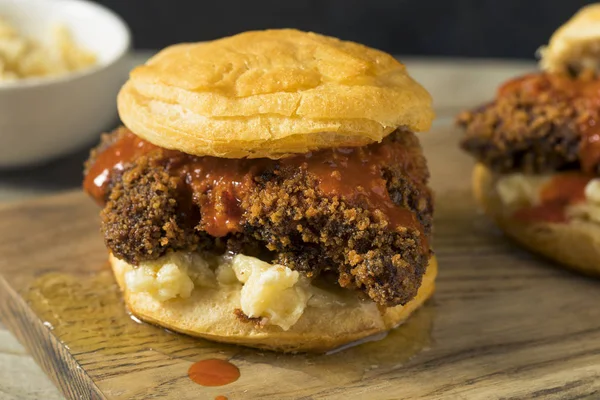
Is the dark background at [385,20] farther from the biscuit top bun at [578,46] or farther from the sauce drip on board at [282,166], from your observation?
the sauce drip on board at [282,166]

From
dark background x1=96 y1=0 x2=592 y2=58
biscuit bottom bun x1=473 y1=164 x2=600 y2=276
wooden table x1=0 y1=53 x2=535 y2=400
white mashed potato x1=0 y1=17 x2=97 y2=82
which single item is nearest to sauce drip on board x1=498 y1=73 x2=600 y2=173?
biscuit bottom bun x1=473 y1=164 x2=600 y2=276

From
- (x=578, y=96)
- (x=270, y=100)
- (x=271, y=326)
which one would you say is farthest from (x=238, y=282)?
(x=578, y=96)

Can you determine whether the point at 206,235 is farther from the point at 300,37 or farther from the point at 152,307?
the point at 300,37

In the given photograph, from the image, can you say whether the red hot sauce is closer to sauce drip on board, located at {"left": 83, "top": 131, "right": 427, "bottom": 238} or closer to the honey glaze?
the honey glaze

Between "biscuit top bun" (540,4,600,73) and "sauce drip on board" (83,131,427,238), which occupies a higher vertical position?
"biscuit top bun" (540,4,600,73)

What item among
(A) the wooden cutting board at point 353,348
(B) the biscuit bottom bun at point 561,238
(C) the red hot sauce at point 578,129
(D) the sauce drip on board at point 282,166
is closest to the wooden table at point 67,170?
(A) the wooden cutting board at point 353,348

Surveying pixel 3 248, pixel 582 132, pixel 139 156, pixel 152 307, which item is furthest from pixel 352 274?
pixel 3 248
